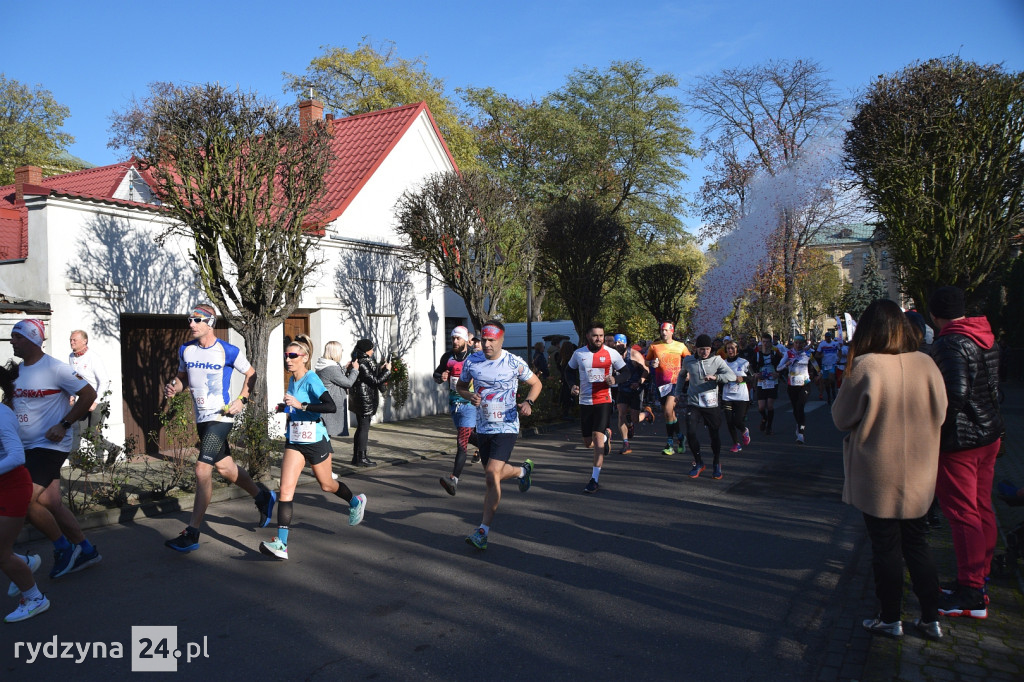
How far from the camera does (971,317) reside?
4828mm

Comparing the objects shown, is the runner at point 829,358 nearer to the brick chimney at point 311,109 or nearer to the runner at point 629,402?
the runner at point 629,402

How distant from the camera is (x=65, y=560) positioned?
565 centimetres

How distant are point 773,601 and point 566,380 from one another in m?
10.9

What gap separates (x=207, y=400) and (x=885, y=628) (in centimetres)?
526

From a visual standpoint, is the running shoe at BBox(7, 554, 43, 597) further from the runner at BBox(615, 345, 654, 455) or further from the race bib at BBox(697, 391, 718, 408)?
the runner at BBox(615, 345, 654, 455)

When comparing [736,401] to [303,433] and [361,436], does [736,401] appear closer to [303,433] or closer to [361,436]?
[361,436]

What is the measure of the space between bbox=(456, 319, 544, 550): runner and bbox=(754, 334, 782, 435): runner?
26.4 feet

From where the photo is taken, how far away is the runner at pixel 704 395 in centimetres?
922

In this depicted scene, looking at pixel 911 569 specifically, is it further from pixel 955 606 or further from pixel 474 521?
pixel 474 521

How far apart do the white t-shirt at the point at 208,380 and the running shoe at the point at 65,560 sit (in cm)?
133

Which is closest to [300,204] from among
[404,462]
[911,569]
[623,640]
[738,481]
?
[404,462]

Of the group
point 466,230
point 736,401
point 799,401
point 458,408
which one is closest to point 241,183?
point 458,408

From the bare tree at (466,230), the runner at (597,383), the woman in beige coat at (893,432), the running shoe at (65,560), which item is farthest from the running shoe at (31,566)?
the bare tree at (466,230)

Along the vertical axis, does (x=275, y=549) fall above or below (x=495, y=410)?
below
